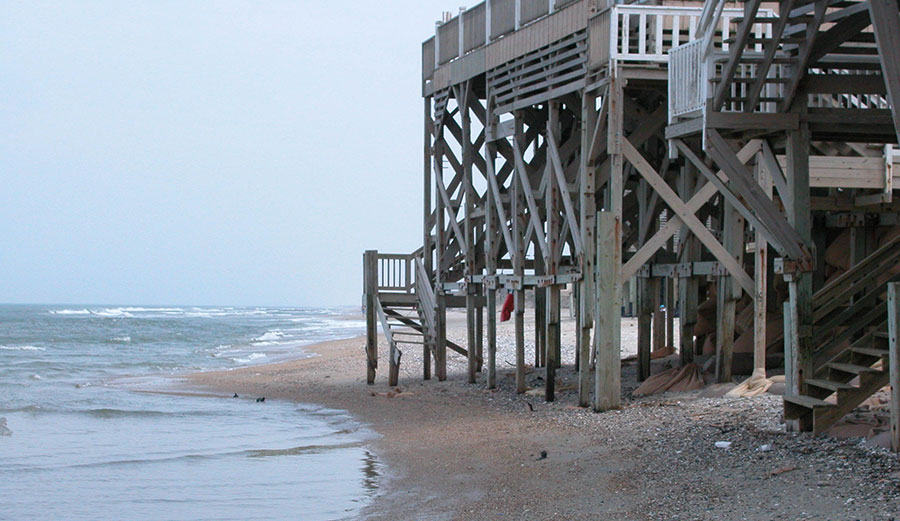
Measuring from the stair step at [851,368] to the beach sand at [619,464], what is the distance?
710 millimetres

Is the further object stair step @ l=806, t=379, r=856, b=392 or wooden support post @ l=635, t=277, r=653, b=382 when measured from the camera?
wooden support post @ l=635, t=277, r=653, b=382

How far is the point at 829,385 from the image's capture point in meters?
10.1

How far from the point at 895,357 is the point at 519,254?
9745 millimetres

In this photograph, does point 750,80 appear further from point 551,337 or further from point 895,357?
point 551,337

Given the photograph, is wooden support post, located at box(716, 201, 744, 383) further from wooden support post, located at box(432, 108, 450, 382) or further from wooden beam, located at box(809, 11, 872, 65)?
wooden support post, located at box(432, 108, 450, 382)

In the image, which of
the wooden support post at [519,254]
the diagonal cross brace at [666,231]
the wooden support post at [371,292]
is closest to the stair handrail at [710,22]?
the diagonal cross brace at [666,231]

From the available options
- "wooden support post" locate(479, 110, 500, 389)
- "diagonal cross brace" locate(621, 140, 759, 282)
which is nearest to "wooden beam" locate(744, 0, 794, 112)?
"diagonal cross brace" locate(621, 140, 759, 282)

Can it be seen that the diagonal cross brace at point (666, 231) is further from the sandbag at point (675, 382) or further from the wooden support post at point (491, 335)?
the wooden support post at point (491, 335)

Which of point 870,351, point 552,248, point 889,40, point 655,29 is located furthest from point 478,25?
point 889,40

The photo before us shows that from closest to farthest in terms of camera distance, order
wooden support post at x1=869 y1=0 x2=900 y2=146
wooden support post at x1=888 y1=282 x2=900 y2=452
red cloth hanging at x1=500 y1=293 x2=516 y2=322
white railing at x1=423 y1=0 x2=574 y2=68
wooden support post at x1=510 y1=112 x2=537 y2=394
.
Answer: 1. wooden support post at x1=869 y1=0 x2=900 y2=146
2. wooden support post at x1=888 y1=282 x2=900 y2=452
3. white railing at x1=423 y1=0 x2=574 y2=68
4. wooden support post at x1=510 y1=112 x2=537 y2=394
5. red cloth hanging at x1=500 y1=293 x2=516 y2=322

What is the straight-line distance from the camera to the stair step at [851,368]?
9.84 metres

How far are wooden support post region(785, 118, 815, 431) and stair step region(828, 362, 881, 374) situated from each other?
0.27 meters

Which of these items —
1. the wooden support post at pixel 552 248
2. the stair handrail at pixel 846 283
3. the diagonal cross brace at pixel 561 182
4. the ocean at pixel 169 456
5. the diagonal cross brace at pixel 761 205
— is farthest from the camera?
the wooden support post at pixel 552 248

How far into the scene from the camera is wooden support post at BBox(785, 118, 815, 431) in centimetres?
1052
